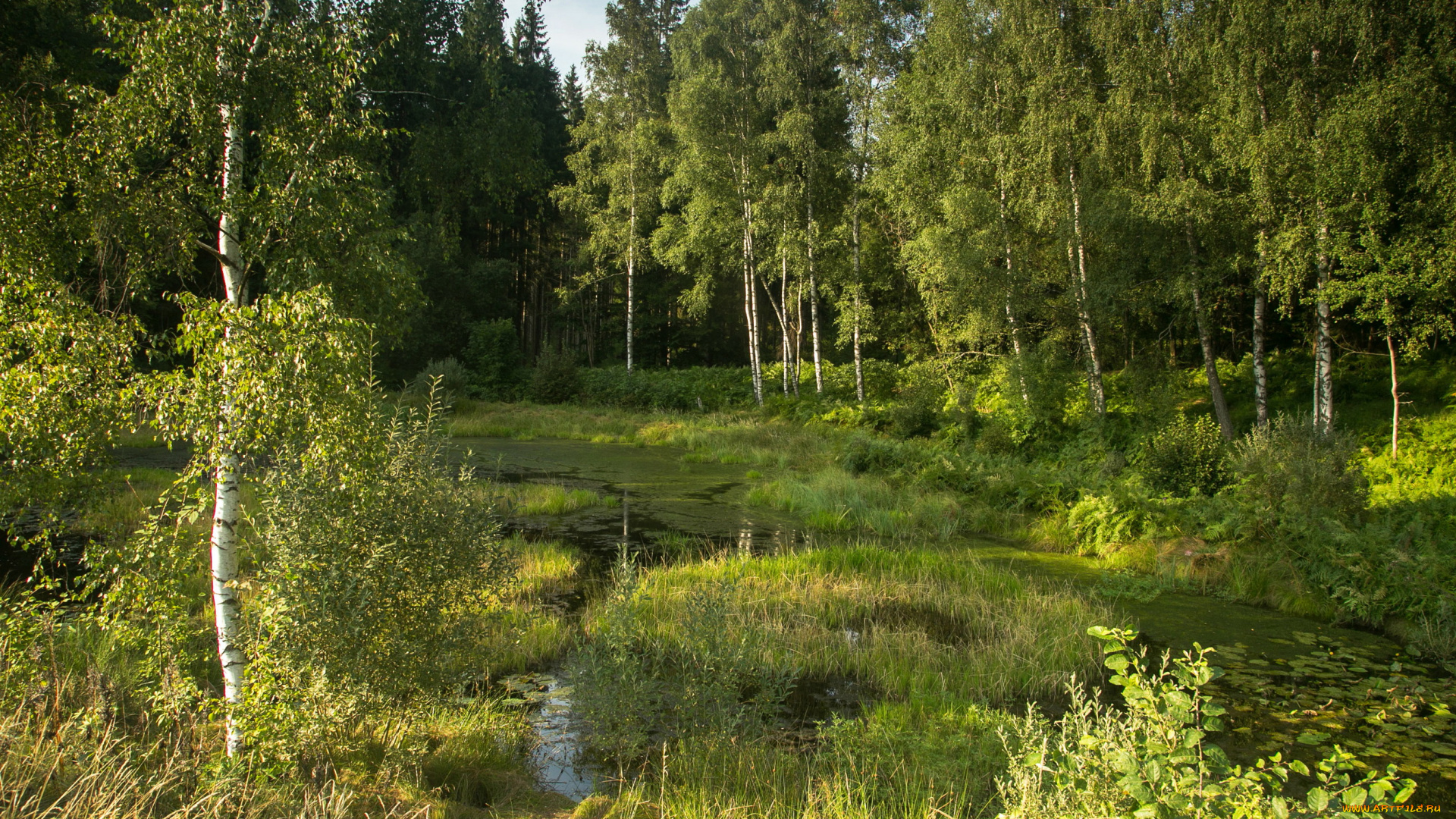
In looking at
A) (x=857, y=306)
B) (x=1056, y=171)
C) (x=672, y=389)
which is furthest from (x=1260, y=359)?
(x=672, y=389)

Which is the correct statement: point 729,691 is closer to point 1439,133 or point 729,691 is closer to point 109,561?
point 109,561

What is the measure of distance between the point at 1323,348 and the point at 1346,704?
10.7 m

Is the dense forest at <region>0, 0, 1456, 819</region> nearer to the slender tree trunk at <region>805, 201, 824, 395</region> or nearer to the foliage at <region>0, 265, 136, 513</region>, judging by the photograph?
the foliage at <region>0, 265, 136, 513</region>

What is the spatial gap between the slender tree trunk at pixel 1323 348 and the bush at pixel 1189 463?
1818mm

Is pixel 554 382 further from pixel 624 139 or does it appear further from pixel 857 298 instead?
pixel 857 298

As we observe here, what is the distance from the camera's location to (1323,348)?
1457cm

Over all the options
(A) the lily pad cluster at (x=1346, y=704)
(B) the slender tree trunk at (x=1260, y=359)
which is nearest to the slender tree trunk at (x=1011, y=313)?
(B) the slender tree trunk at (x=1260, y=359)

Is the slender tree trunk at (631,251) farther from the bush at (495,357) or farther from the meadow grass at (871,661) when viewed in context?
the meadow grass at (871,661)

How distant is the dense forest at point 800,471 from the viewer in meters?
4.44

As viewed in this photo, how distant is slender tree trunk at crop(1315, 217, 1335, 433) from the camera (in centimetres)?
1396

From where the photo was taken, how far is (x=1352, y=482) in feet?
34.7

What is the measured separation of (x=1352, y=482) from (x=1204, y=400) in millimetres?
9636

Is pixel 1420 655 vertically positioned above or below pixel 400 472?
below

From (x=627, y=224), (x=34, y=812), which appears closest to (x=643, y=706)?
(x=34, y=812)
